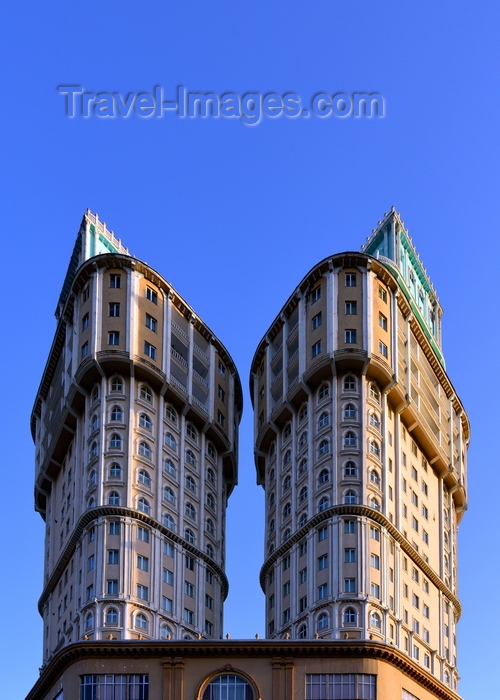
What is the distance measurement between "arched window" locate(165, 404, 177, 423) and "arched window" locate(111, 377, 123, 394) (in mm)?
5887

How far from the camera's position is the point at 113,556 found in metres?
142

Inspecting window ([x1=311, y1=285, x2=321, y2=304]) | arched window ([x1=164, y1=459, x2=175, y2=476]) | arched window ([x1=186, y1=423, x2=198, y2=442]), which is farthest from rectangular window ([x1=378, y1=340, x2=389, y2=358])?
arched window ([x1=164, y1=459, x2=175, y2=476])

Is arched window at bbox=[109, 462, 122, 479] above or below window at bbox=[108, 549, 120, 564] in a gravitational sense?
above

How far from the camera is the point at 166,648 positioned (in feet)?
421

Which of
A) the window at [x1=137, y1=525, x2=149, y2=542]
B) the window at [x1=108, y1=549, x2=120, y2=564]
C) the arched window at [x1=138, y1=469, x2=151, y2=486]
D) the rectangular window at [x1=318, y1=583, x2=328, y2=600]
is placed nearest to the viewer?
the rectangular window at [x1=318, y1=583, x2=328, y2=600]

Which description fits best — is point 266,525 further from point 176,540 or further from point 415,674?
point 415,674

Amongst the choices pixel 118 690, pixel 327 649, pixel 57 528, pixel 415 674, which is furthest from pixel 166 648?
pixel 57 528

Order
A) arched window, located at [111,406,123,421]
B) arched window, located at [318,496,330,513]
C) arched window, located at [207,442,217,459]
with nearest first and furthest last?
arched window, located at [318,496,330,513]
arched window, located at [111,406,123,421]
arched window, located at [207,442,217,459]

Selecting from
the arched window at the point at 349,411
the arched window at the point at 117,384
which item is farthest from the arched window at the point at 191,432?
the arched window at the point at 349,411

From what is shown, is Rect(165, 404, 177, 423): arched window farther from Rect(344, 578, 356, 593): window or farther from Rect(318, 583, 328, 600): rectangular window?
Rect(344, 578, 356, 593): window

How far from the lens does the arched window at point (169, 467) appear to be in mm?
150738

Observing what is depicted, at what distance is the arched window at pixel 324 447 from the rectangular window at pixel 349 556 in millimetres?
10399

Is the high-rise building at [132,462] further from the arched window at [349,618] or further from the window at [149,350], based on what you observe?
the arched window at [349,618]

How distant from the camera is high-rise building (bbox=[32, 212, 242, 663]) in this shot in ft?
468
